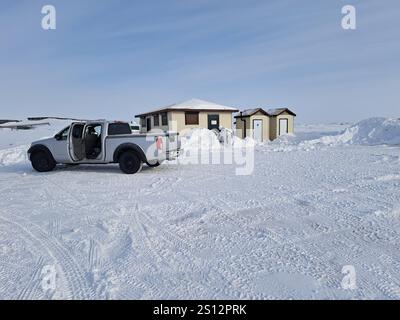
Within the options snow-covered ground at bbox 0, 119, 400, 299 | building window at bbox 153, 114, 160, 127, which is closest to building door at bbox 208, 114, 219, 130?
building window at bbox 153, 114, 160, 127

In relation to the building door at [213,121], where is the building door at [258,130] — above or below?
below

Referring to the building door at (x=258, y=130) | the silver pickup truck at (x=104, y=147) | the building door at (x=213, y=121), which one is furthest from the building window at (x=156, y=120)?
the silver pickup truck at (x=104, y=147)

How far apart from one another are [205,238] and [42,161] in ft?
28.3

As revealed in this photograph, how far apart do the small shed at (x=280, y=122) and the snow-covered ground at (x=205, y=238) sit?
1970cm

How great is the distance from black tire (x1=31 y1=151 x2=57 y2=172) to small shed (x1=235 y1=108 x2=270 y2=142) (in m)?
19.7

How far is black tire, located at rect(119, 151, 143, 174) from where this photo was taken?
943cm

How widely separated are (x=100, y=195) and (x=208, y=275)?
14.5 ft

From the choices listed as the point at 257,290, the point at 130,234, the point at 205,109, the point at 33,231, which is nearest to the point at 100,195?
the point at 33,231

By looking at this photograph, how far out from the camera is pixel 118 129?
32.7 ft

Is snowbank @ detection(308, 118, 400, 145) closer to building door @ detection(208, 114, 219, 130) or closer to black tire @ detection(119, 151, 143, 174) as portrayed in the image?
building door @ detection(208, 114, 219, 130)

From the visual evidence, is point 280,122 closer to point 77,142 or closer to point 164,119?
point 164,119

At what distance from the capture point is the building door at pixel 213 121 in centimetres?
2612
